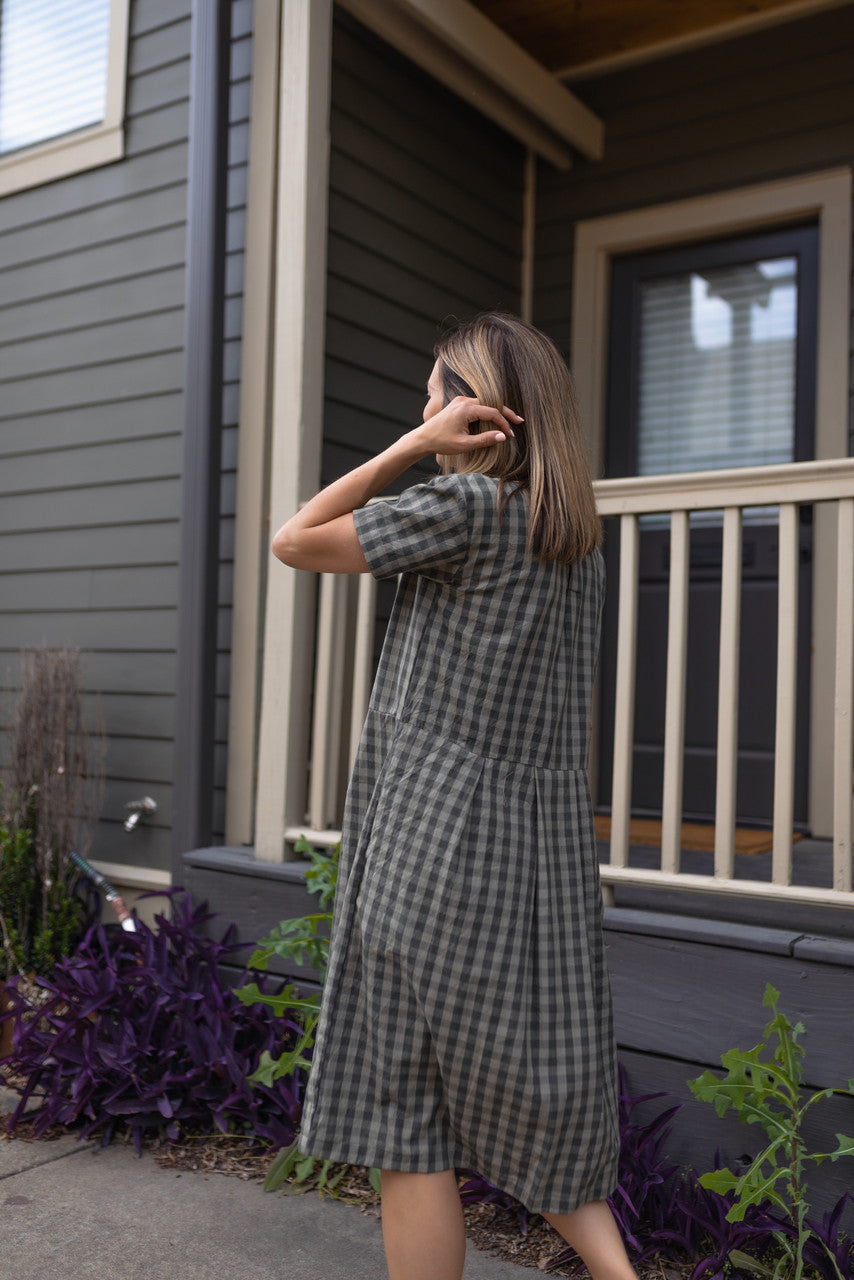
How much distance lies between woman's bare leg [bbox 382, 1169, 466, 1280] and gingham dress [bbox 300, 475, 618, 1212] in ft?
0.12

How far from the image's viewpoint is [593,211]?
4289 millimetres

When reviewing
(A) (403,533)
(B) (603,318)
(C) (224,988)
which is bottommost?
(C) (224,988)

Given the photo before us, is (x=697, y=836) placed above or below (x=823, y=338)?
below

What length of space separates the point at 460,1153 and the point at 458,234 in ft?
11.0

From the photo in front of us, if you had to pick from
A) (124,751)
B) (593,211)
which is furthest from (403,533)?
(593,211)

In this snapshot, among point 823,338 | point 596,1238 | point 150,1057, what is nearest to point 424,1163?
point 596,1238

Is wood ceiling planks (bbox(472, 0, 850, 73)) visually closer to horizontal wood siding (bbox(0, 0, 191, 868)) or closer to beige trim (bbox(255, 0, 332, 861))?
beige trim (bbox(255, 0, 332, 861))

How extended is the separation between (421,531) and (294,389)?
1937 millimetres

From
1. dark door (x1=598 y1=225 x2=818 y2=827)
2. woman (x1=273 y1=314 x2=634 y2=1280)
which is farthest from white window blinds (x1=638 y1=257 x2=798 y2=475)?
woman (x1=273 y1=314 x2=634 y2=1280)

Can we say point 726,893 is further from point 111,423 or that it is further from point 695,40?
point 695,40

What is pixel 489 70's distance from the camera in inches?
146

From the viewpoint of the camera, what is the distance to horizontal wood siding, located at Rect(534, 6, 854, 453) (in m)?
3.79

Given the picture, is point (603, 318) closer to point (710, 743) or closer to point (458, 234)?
point (458, 234)

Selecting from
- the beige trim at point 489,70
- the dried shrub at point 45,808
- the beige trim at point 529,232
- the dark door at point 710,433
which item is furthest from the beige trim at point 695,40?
the dried shrub at point 45,808
